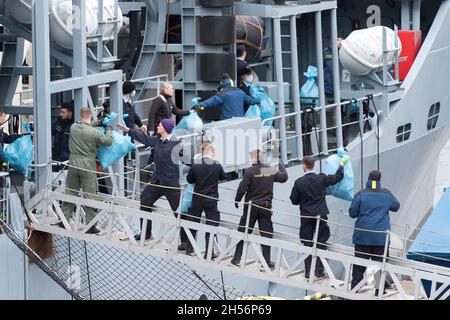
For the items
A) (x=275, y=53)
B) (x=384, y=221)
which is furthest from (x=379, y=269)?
(x=275, y=53)

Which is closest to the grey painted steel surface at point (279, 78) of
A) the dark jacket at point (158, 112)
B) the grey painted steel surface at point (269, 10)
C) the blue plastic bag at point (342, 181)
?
the grey painted steel surface at point (269, 10)

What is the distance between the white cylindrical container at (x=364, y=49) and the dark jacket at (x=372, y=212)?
6.12 meters

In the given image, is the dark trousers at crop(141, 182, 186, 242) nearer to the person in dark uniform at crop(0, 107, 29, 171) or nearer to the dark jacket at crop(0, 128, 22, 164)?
the person in dark uniform at crop(0, 107, 29, 171)

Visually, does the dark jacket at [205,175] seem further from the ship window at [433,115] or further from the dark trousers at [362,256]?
the ship window at [433,115]

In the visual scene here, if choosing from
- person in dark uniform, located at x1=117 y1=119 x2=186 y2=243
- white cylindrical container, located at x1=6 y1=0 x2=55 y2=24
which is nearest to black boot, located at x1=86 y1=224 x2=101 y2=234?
person in dark uniform, located at x1=117 y1=119 x2=186 y2=243

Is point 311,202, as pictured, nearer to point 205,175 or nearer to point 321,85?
point 205,175

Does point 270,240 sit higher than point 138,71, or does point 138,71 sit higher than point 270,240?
point 138,71

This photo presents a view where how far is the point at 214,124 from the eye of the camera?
17500 mm

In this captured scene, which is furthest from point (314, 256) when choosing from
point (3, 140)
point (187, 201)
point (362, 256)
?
point (3, 140)

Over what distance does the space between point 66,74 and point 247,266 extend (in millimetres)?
6164

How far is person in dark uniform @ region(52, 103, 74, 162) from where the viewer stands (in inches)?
647

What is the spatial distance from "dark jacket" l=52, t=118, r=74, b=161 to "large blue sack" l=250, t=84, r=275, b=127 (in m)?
3.19

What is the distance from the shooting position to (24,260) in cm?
1602
